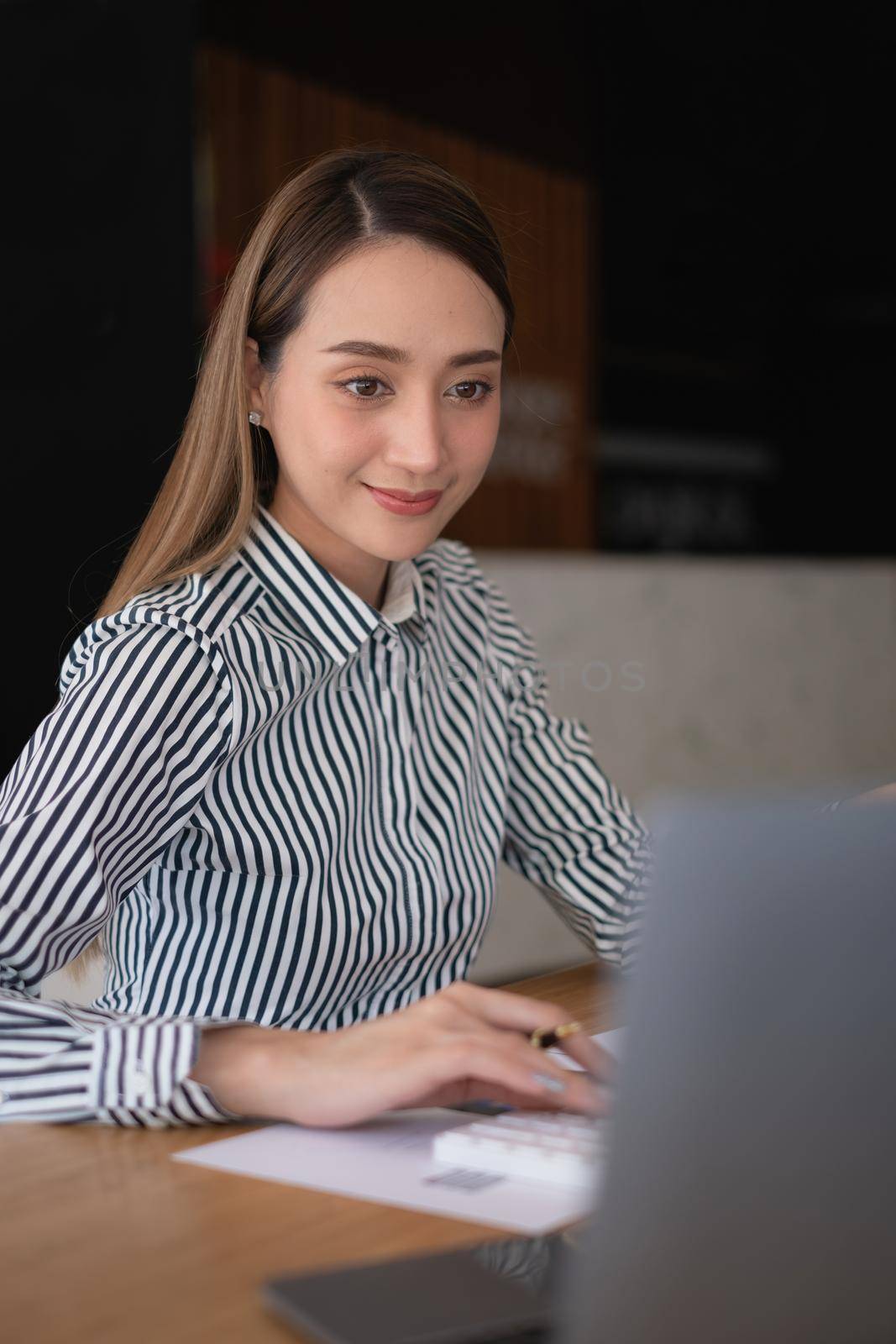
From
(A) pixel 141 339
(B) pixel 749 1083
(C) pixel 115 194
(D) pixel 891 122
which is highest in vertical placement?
(D) pixel 891 122

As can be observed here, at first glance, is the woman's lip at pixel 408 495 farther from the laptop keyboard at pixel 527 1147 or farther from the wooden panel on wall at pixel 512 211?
the wooden panel on wall at pixel 512 211

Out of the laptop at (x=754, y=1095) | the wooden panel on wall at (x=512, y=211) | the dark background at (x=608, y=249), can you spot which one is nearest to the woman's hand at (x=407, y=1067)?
the laptop at (x=754, y=1095)

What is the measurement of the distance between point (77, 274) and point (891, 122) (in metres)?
4.68

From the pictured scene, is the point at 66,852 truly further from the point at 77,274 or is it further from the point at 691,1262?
the point at 77,274

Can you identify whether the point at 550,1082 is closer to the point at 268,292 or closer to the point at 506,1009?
the point at 506,1009

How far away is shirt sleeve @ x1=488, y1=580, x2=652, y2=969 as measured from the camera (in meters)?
1.51

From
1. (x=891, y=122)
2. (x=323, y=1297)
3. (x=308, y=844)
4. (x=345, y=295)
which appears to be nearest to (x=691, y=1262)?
(x=323, y=1297)

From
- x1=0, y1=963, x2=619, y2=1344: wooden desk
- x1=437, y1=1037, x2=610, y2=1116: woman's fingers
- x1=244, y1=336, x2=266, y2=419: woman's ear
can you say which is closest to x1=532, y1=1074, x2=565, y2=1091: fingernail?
x1=437, y1=1037, x2=610, y2=1116: woman's fingers

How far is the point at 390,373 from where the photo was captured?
1238 millimetres

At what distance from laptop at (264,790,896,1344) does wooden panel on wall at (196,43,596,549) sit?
3495 mm

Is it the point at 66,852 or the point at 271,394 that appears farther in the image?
the point at 271,394

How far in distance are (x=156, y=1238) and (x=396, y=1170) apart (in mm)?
148

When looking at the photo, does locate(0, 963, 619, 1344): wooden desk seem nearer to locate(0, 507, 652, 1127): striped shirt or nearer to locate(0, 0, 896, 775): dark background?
locate(0, 507, 652, 1127): striped shirt

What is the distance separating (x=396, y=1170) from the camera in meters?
0.81
